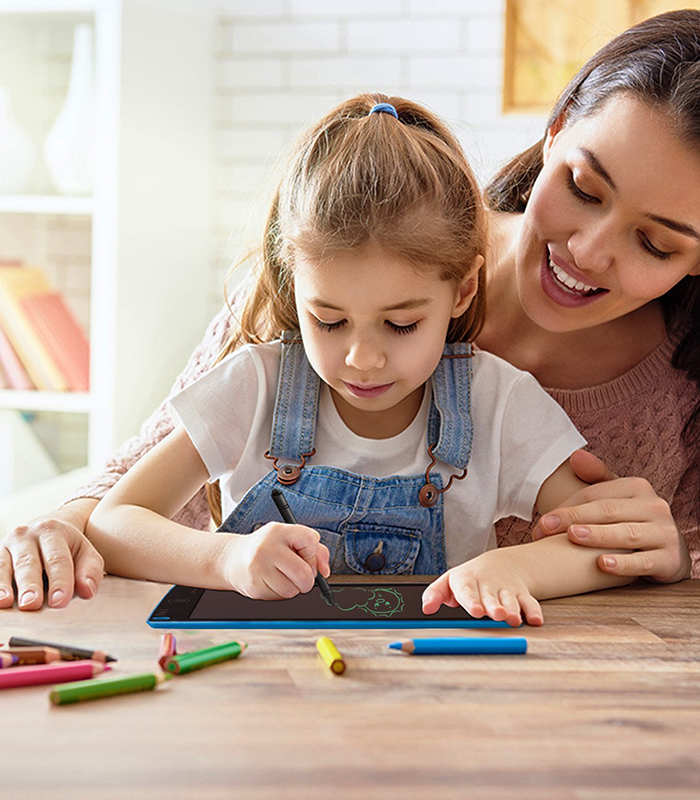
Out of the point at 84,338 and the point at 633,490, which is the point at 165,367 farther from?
the point at 633,490

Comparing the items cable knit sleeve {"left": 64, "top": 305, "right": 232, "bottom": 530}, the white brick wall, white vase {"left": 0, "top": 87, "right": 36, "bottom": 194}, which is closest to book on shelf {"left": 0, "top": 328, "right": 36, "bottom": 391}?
white vase {"left": 0, "top": 87, "right": 36, "bottom": 194}

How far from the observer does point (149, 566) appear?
105cm

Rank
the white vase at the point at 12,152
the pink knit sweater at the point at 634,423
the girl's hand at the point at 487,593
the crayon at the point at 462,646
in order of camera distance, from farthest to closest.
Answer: the white vase at the point at 12,152
the pink knit sweater at the point at 634,423
the girl's hand at the point at 487,593
the crayon at the point at 462,646

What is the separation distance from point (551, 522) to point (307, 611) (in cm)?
36

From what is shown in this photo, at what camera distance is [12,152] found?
2756 millimetres

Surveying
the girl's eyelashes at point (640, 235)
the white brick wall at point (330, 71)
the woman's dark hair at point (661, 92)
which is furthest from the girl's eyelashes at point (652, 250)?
the white brick wall at point (330, 71)

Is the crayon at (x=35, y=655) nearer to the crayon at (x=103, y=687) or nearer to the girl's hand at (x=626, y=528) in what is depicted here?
the crayon at (x=103, y=687)

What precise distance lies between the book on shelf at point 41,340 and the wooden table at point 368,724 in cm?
199

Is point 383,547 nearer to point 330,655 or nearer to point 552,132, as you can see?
point 330,655

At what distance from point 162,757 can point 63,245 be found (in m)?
2.41

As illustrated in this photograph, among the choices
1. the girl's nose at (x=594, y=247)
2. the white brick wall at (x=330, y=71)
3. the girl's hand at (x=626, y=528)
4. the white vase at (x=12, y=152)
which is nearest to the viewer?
the girl's hand at (x=626, y=528)

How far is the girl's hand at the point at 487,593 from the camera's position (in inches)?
35.6

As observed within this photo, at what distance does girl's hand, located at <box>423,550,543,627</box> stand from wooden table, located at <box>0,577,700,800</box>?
0.03 metres

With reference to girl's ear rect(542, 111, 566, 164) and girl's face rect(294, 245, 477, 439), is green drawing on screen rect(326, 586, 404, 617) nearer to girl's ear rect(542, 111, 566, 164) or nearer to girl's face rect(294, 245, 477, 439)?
girl's face rect(294, 245, 477, 439)
